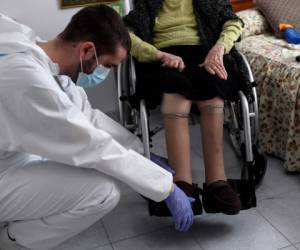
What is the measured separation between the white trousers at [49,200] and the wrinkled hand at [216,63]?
616 mm

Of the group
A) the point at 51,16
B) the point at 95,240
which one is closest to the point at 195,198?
the point at 95,240

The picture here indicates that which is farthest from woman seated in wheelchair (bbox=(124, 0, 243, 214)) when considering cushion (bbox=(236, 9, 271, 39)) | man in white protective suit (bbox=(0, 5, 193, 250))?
cushion (bbox=(236, 9, 271, 39))

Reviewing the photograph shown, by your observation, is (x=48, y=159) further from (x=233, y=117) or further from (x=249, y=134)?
(x=233, y=117)

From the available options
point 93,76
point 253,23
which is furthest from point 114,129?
point 253,23

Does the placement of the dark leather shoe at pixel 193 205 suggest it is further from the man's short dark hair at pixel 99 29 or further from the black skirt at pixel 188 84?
the man's short dark hair at pixel 99 29

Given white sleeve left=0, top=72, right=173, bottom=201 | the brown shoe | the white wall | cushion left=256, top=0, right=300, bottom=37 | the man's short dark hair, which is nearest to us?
white sleeve left=0, top=72, right=173, bottom=201

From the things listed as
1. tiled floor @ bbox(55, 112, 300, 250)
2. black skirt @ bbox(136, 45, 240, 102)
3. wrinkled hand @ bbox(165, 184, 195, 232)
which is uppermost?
black skirt @ bbox(136, 45, 240, 102)

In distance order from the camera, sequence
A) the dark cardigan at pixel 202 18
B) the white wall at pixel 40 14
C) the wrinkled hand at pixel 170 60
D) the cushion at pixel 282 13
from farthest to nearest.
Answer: the cushion at pixel 282 13
the white wall at pixel 40 14
the dark cardigan at pixel 202 18
the wrinkled hand at pixel 170 60

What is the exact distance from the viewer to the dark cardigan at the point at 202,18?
1.90 meters

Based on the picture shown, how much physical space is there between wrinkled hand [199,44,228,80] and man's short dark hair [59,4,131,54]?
51 centimetres

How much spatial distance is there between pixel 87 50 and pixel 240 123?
79 cm

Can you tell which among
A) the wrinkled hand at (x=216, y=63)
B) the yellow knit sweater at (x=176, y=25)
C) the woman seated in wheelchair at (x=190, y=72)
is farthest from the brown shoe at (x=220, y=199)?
the yellow knit sweater at (x=176, y=25)

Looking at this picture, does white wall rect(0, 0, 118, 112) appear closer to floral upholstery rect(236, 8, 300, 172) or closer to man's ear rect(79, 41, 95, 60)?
floral upholstery rect(236, 8, 300, 172)

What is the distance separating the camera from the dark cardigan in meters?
1.90
